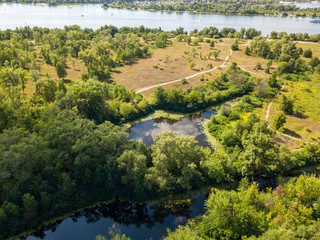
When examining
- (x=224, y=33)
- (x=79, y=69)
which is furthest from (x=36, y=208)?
(x=224, y=33)

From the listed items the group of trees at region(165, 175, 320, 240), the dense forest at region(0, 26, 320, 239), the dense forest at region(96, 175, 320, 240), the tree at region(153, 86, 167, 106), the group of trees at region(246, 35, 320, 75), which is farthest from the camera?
the group of trees at region(246, 35, 320, 75)

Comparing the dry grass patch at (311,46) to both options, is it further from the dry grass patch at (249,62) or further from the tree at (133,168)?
the tree at (133,168)

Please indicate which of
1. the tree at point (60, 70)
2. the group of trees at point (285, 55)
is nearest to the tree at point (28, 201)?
the tree at point (60, 70)

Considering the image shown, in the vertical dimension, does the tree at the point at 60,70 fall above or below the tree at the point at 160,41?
below

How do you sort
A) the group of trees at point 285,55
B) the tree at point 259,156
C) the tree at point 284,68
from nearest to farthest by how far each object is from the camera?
the tree at point 259,156 < the tree at point 284,68 < the group of trees at point 285,55

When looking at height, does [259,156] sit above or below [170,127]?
above

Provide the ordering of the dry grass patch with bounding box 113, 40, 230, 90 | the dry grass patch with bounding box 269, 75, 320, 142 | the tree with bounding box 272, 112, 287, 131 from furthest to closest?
the dry grass patch with bounding box 113, 40, 230, 90 < the dry grass patch with bounding box 269, 75, 320, 142 < the tree with bounding box 272, 112, 287, 131

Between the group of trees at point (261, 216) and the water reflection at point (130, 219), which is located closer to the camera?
the group of trees at point (261, 216)

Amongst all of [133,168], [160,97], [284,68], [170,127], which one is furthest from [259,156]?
[284,68]

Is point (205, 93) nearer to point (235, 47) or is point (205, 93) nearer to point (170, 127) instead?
point (170, 127)

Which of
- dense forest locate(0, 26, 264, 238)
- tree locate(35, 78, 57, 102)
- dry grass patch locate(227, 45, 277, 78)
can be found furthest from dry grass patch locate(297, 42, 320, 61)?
tree locate(35, 78, 57, 102)

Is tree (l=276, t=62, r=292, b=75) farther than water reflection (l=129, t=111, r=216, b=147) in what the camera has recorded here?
Yes

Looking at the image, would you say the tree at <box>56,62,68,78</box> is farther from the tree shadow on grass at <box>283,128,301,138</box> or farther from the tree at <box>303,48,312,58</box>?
the tree at <box>303,48,312,58</box>
